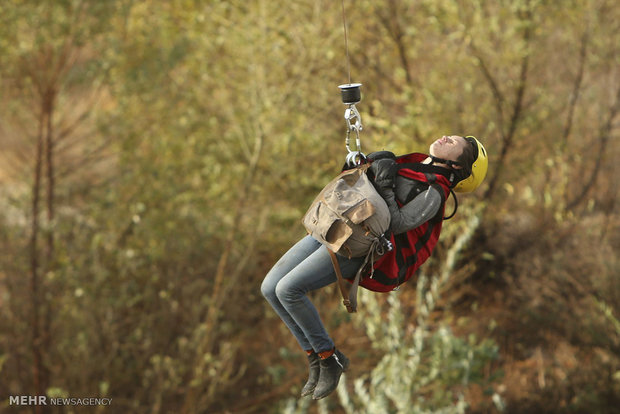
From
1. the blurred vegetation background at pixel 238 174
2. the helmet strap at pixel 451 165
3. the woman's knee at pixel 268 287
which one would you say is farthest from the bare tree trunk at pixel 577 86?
the woman's knee at pixel 268 287

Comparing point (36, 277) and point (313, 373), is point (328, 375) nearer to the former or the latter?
point (313, 373)

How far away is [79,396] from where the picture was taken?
11273mm

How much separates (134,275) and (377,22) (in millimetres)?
5953

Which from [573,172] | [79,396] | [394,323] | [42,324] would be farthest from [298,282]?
[573,172]

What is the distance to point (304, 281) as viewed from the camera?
3779 millimetres

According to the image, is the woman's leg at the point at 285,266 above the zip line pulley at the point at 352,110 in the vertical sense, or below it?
below

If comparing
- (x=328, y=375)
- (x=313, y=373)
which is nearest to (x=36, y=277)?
(x=313, y=373)

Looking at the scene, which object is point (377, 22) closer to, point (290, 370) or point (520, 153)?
point (520, 153)

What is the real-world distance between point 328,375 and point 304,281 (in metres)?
0.60

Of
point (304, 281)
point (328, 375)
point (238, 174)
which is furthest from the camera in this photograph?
point (238, 174)

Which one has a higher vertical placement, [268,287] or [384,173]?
[384,173]

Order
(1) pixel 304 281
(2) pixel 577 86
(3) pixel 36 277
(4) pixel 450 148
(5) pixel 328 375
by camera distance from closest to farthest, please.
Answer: (1) pixel 304 281, (4) pixel 450 148, (5) pixel 328 375, (3) pixel 36 277, (2) pixel 577 86

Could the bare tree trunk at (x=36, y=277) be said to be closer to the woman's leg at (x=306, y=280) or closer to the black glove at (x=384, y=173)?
the woman's leg at (x=306, y=280)

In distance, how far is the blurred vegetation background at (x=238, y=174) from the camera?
11336 mm
